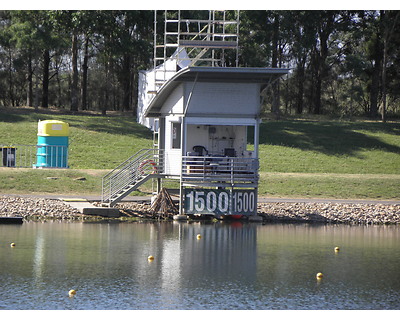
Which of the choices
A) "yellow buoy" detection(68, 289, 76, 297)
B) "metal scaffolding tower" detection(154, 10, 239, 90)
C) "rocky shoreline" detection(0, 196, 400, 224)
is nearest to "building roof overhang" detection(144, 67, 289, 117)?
"metal scaffolding tower" detection(154, 10, 239, 90)

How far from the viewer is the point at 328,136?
6056 centimetres

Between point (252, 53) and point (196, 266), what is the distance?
46265 millimetres

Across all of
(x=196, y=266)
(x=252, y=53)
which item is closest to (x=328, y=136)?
(x=252, y=53)

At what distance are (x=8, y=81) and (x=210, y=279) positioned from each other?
7568 centimetres

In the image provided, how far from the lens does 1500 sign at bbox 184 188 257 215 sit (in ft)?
108

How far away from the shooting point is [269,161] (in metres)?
51.4

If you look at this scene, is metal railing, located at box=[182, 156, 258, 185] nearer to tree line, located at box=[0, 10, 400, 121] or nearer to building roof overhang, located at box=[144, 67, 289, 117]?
building roof overhang, located at box=[144, 67, 289, 117]

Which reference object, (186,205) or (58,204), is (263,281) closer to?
(186,205)

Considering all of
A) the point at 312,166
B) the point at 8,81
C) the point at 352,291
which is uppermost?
the point at 8,81

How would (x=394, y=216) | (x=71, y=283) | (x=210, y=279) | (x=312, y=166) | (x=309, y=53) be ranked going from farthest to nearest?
(x=309, y=53) → (x=312, y=166) → (x=394, y=216) → (x=210, y=279) → (x=71, y=283)

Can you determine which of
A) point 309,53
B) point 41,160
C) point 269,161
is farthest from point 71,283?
point 309,53

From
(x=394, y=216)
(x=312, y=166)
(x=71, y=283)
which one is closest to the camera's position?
(x=71, y=283)

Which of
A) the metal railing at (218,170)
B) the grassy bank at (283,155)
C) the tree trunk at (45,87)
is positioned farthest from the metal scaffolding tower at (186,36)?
the tree trunk at (45,87)

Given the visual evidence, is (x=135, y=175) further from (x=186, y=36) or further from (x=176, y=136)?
(x=186, y=36)
